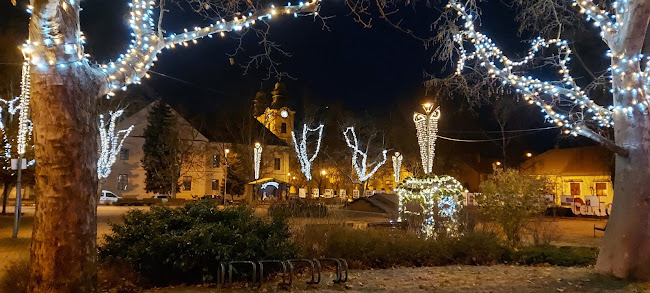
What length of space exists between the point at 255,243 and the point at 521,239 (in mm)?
8893

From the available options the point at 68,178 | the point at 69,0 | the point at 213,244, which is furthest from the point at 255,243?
the point at 69,0

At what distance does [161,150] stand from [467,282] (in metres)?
45.5

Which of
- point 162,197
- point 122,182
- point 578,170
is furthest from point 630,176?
point 122,182

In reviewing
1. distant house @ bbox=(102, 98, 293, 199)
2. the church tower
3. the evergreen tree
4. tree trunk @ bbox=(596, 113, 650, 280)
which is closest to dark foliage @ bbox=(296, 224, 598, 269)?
tree trunk @ bbox=(596, 113, 650, 280)

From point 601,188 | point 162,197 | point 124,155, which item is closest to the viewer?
point 162,197

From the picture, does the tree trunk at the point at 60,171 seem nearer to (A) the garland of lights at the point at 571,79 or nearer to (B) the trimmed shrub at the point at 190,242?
(B) the trimmed shrub at the point at 190,242

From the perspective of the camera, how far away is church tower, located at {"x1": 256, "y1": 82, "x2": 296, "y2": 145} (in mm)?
66312

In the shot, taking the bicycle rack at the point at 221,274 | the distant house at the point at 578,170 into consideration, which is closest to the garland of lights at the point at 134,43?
the bicycle rack at the point at 221,274

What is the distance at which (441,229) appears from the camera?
13.4m

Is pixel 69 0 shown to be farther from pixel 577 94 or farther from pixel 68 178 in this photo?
pixel 577 94

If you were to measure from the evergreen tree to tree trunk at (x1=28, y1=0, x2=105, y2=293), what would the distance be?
4470cm

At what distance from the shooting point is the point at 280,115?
219 ft

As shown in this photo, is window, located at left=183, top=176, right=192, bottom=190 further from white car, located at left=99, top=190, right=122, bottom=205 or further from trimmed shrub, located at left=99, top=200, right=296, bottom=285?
trimmed shrub, located at left=99, top=200, right=296, bottom=285

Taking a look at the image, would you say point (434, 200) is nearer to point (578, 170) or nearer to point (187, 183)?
point (578, 170)
